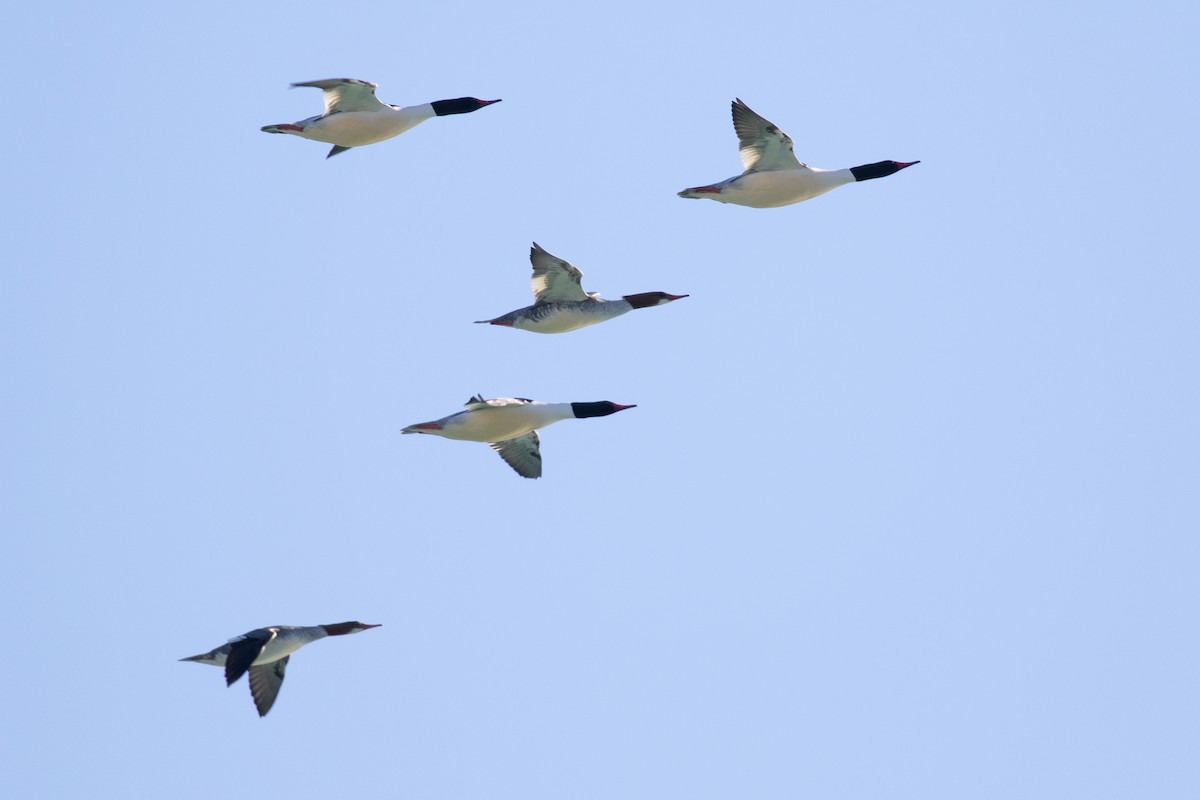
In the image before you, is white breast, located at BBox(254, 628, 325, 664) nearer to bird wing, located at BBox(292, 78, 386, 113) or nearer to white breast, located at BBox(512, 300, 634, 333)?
white breast, located at BBox(512, 300, 634, 333)

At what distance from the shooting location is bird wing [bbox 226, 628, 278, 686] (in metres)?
23.0

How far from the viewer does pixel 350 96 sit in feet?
84.9

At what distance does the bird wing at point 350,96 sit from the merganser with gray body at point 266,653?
6.88m

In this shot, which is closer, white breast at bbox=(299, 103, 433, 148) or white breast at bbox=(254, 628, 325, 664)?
white breast at bbox=(254, 628, 325, 664)

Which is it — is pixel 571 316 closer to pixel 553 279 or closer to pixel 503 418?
pixel 553 279

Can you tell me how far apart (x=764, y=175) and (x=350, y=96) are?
18.5 feet

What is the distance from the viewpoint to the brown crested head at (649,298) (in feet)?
88.1

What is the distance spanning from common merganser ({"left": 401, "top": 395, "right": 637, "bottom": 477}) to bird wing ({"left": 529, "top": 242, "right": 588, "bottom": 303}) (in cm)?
150

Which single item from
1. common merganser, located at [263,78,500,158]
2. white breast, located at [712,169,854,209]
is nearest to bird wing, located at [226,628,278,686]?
common merganser, located at [263,78,500,158]

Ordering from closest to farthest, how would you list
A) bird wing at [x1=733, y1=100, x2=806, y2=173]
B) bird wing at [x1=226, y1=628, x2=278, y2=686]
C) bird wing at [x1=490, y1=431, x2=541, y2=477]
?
bird wing at [x1=226, y1=628, x2=278, y2=686] → bird wing at [x1=733, y1=100, x2=806, y2=173] → bird wing at [x1=490, y1=431, x2=541, y2=477]

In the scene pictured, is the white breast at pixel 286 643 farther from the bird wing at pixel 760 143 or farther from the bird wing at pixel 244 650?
the bird wing at pixel 760 143

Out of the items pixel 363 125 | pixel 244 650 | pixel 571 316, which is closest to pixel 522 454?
pixel 571 316

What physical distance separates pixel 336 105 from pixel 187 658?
24.8 ft

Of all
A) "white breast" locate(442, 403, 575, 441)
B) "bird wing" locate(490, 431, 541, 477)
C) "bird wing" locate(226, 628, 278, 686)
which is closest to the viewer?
"bird wing" locate(226, 628, 278, 686)
